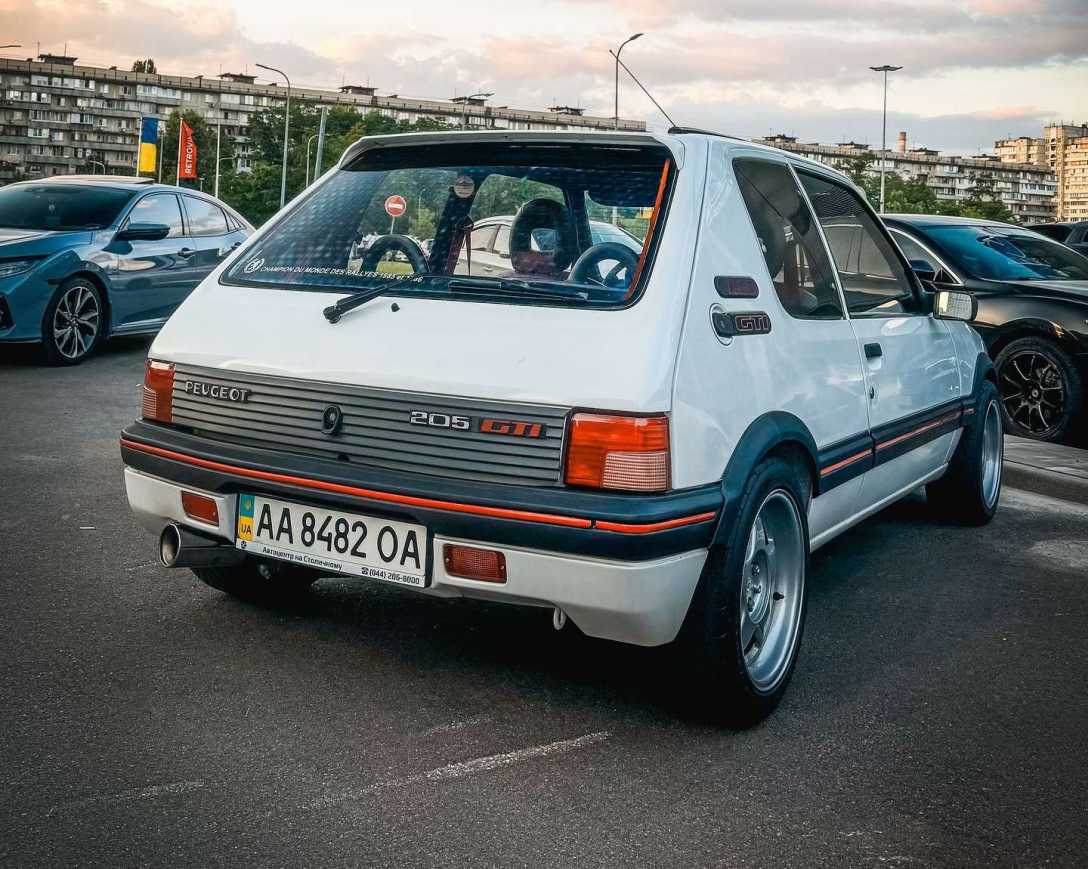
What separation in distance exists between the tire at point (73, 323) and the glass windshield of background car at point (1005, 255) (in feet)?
22.4

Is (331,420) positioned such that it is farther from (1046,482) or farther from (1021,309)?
(1021,309)

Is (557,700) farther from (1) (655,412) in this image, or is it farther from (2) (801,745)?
(1) (655,412)

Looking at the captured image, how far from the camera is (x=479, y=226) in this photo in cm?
359

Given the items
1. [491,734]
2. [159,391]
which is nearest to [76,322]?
[159,391]

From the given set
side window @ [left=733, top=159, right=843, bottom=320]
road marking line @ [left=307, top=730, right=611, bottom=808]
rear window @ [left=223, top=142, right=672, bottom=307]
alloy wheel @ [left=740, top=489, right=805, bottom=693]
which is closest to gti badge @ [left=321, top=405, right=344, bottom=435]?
rear window @ [left=223, top=142, right=672, bottom=307]

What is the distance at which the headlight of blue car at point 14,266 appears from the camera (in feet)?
31.2

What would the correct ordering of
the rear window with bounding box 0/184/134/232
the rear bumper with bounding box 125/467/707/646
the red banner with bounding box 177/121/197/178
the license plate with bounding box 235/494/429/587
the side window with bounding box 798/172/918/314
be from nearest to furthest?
the rear bumper with bounding box 125/467/707/646, the license plate with bounding box 235/494/429/587, the side window with bounding box 798/172/918/314, the rear window with bounding box 0/184/134/232, the red banner with bounding box 177/121/197/178

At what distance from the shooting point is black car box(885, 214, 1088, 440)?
8.62 meters

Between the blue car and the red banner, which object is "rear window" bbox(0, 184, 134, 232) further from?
the red banner

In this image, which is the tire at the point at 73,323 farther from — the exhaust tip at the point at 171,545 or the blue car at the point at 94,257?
the exhaust tip at the point at 171,545

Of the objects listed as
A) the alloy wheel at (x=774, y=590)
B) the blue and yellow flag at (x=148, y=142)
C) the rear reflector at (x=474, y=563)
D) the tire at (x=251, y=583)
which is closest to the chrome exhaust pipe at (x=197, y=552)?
the tire at (x=251, y=583)

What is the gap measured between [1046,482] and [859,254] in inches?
129

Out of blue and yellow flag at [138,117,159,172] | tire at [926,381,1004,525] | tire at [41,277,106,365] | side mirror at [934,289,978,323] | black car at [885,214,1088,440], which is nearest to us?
side mirror at [934,289,978,323]

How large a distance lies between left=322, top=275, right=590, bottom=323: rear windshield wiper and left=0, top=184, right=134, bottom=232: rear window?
7.78m
